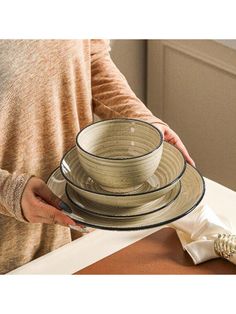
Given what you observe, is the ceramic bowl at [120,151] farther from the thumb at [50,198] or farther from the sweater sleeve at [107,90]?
the sweater sleeve at [107,90]

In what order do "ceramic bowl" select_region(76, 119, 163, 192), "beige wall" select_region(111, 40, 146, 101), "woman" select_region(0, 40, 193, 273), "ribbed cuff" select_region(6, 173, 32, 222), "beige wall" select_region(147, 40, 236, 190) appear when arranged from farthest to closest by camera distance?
"beige wall" select_region(111, 40, 146, 101)
"beige wall" select_region(147, 40, 236, 190)
"woman" select_region(0, 40, 193, 273)
"ribbed cuff" select_region(6, 173, 32, 222)
"ceramic bowl" select_region(76, 119, 163, 192)

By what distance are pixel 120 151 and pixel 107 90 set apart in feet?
1.28

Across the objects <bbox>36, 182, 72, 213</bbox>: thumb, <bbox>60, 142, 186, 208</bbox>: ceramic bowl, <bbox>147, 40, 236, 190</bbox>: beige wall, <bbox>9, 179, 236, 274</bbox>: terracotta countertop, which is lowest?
<bbox>147, 40, 236, 190</bbox>: beige wall

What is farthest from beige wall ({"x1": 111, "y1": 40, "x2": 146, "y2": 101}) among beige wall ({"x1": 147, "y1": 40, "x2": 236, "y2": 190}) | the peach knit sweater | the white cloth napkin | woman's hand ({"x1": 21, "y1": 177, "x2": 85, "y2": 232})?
woman's hand ({"x1": 21, "y1": 177, "x2": 85, "y2": 232})

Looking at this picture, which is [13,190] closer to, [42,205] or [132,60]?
[42,205]

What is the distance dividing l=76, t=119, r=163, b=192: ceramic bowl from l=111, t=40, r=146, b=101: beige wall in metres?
1.57

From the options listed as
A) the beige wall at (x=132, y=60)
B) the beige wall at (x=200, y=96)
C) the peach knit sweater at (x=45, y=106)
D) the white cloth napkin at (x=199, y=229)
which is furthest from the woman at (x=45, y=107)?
the beige wall at (x=132, y=60)

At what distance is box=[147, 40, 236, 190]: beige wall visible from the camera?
2.46 metres

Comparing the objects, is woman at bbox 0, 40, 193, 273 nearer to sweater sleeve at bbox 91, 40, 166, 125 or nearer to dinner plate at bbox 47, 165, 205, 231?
sweater sleeve at bbox 91, 40, 166, 125

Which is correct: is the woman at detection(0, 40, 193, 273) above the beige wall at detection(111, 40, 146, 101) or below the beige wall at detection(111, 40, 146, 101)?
above

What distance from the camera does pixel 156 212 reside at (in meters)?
1.03

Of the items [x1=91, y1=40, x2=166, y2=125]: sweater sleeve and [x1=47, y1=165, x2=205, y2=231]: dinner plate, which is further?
[x1=91, y1=40, x2=166, y2=125]: sweater sleeve
